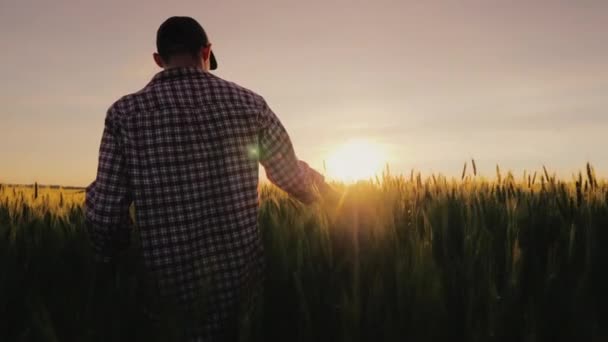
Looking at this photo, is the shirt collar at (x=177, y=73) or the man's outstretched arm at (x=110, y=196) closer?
the man's outstretched arm at (x=110, y=196)

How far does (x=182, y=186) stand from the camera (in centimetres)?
265

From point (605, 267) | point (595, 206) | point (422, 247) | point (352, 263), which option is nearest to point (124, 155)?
point (352, 263)

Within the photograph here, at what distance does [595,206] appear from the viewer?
2865mm

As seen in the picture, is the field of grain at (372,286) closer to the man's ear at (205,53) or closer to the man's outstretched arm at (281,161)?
the man's outstretched arm at (281,161)

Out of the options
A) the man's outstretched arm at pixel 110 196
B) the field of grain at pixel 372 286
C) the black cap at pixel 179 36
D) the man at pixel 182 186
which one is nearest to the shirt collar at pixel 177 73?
the man at pixel 182 186

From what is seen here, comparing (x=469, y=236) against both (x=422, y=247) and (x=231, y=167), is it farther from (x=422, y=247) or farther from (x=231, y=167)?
(x=231, y=167)

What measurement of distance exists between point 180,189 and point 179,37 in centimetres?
83

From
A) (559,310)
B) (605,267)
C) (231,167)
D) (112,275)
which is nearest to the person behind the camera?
(559,310)

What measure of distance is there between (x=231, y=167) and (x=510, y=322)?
1.59m

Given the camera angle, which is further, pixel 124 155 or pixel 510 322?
pixel 124 155

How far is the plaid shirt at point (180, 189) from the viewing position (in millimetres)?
2623

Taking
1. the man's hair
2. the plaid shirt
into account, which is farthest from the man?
the man's hair

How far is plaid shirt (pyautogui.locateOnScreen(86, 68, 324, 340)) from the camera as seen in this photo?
2.62 metres

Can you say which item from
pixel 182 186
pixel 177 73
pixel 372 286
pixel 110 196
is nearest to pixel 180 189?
pixel 182 186
